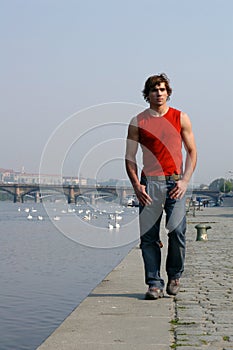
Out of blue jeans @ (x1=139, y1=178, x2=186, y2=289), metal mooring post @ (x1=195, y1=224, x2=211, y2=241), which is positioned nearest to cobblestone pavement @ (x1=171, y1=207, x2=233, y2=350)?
blue jeans @ (x1=139, y1=178, x2=186, y2=289)

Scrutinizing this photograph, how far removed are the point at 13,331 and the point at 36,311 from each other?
1304 millimetres

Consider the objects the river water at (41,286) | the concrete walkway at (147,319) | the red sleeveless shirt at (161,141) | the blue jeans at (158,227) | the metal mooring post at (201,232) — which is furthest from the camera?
the metal mooring post at (201,232)

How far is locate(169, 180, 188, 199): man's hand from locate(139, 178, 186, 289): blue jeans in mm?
47

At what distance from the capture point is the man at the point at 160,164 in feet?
22.1

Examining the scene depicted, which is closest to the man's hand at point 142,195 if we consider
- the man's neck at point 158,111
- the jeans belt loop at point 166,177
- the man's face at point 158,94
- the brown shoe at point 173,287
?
the jeans belt loop at point 166,177

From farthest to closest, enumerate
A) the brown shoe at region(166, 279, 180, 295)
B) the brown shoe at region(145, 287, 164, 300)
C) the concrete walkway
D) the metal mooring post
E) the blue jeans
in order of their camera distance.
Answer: the metal mooring post → the brown shoe at region(166, 279, 180, 295) → the brown shoe at region(145, 287, 164, 300) → the blue jeans → the concrete walkway

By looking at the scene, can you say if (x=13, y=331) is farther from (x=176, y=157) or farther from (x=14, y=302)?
(x=176, y=157)

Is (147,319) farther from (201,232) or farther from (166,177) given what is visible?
(201,232)

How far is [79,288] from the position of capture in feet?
41.5

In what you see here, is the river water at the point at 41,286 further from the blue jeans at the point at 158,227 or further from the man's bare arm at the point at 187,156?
the man's bare arm at the point at 187,156

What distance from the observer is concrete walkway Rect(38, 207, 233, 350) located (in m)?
5.06

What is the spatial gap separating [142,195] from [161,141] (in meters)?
0.54

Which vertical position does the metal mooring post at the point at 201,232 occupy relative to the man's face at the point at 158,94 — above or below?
below

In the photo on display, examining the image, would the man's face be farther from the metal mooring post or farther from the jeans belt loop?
the metal mooring post
